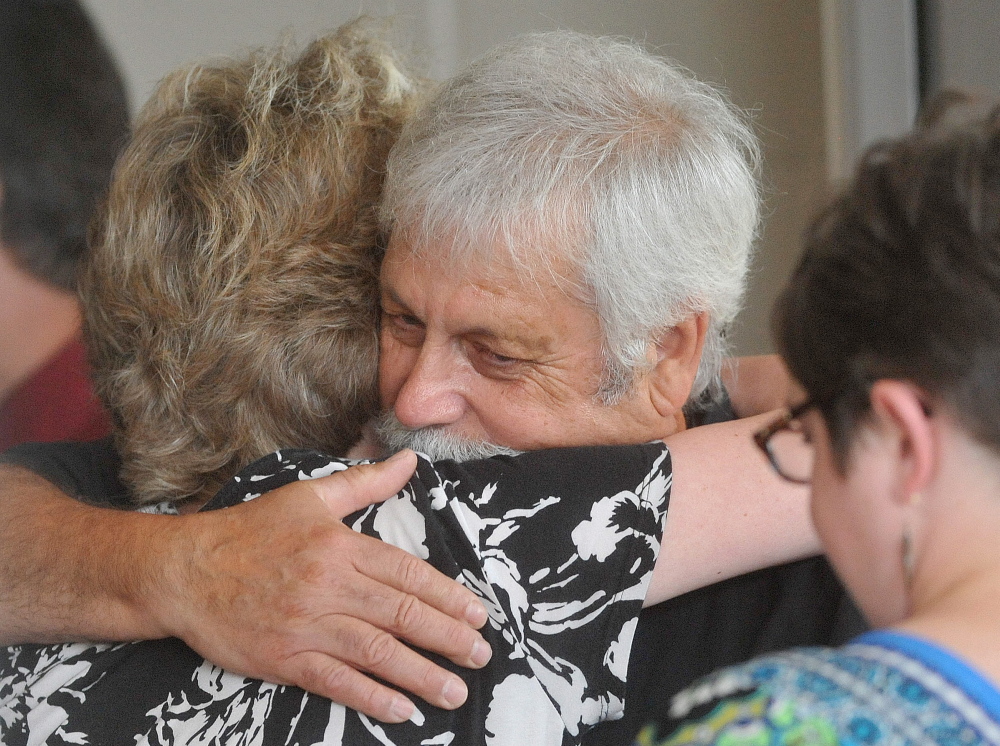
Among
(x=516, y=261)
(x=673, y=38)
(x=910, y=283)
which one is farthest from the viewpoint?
(x=673, y=38)

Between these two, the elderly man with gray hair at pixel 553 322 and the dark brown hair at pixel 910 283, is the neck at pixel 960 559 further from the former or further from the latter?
the elderly man with gray hair at pixel 553 322

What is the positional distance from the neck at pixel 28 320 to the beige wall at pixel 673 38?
0.55m

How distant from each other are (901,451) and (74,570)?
41.4 inches

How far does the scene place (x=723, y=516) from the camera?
1179 mm

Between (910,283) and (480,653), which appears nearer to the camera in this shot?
(910,283)

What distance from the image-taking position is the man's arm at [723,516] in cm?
115

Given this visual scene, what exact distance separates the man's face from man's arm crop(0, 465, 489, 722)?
0.31 m

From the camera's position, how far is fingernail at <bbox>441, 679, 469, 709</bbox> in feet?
3.34

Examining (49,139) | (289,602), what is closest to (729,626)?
(289,602)

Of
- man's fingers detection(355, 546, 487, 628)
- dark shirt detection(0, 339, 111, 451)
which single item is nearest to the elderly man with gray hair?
man's fingers detection(355, 546, 487, 628)

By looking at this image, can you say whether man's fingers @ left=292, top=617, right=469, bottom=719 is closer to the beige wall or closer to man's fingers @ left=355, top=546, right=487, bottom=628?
man's fingers @ left=355, top=546, right=487, bottom=628

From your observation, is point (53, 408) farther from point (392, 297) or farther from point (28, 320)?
point (392, 297)

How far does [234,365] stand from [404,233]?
0.32 metres

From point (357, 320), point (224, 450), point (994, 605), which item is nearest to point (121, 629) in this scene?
point (224, 450)
